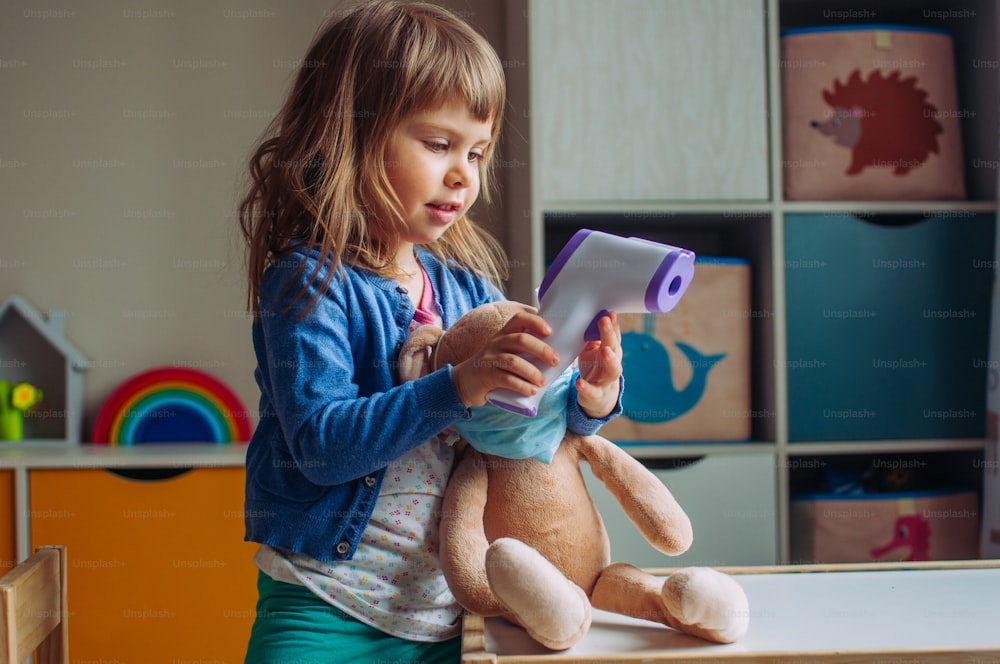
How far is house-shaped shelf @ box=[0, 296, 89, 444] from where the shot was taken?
193cm

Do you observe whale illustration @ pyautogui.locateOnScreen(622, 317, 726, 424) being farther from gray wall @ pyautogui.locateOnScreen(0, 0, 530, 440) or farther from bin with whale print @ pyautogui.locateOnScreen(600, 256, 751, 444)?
gray wall @ pyautogui.locateOnScreen(0, 0, 530, 440)

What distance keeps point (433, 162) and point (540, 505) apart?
1.03 feet

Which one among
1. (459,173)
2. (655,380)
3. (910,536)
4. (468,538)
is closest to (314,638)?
(468,538)

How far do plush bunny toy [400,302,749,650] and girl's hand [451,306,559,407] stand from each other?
0.05 m

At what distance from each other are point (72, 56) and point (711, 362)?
4.82 feet

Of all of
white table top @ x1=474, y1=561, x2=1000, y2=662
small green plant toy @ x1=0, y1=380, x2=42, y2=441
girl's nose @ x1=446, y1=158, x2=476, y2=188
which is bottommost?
white table top @ x1=474, y1=561, x2=1000, y2=662

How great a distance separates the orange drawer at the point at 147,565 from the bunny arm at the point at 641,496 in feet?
3.49

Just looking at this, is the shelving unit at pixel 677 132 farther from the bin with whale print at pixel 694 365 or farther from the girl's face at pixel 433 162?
the girl's face at pixel 433 162

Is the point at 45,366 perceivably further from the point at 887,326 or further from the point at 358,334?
the point at 887,326

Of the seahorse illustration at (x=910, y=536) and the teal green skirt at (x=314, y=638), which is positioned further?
the seahorse illustration at (x=910, y=536)

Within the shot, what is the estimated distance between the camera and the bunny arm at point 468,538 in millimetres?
716

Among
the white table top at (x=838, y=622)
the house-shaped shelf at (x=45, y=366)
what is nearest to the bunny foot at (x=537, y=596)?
the white table top at (x=838, y=622)

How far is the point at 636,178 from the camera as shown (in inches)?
64.4

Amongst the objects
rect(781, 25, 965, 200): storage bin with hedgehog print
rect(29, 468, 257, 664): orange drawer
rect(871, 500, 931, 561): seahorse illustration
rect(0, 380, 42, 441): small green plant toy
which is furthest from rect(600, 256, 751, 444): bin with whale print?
rect(0, 380, 42, 441): small green plant toy
